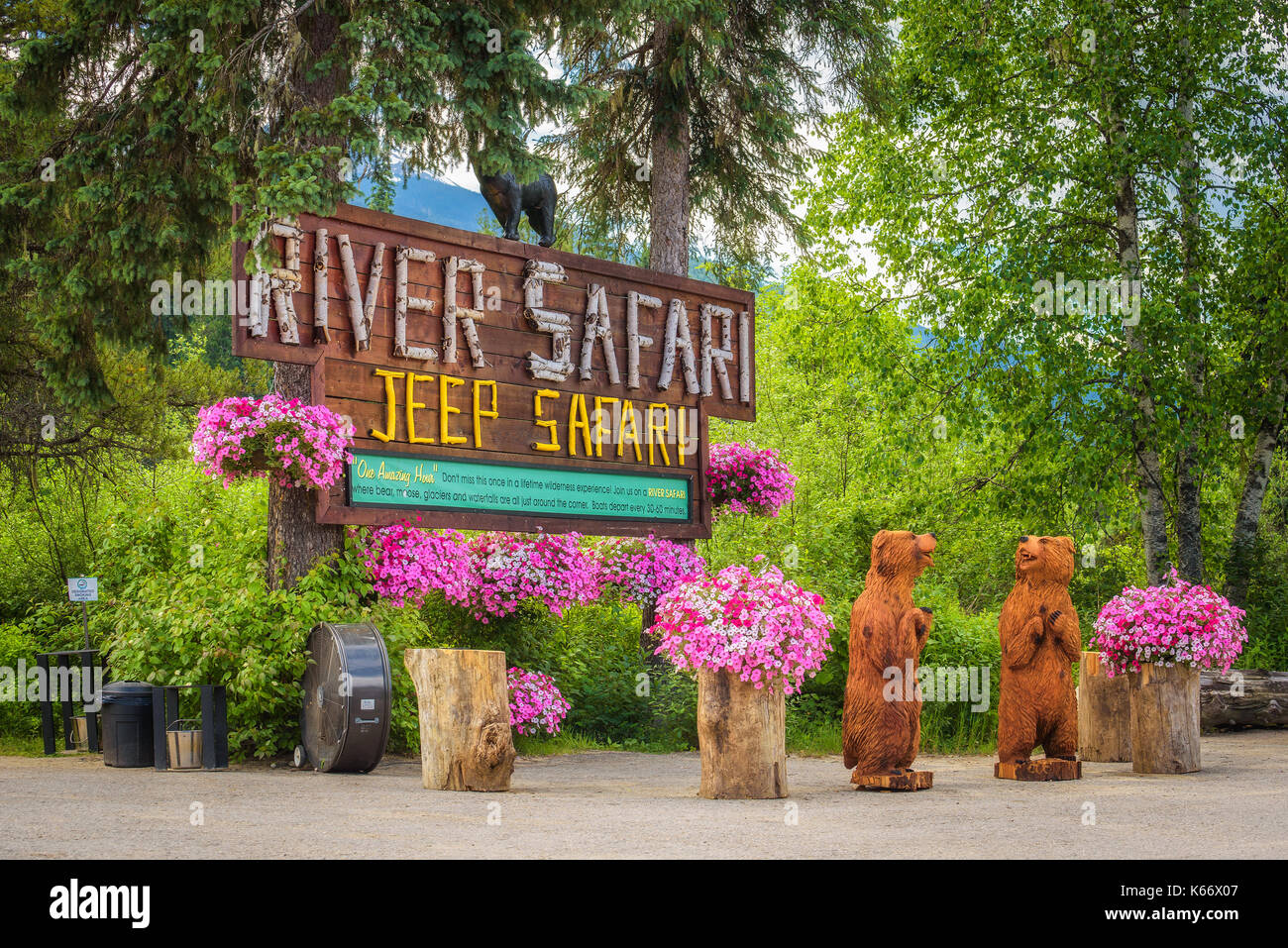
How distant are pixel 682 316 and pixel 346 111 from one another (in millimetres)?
4544

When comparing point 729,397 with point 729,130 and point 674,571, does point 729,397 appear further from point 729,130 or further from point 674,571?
point 729,130

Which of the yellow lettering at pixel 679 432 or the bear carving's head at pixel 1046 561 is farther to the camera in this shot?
the yellow lettering at pixel 679 432

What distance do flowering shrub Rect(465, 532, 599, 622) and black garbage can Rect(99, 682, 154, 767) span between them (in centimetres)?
321

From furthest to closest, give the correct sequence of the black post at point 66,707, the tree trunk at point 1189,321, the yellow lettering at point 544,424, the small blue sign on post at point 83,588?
the tree trunk at point 1189,321, the black post at point 66,707, the yellow lettering at point 544,424, the small blue sign on post at point 83,588

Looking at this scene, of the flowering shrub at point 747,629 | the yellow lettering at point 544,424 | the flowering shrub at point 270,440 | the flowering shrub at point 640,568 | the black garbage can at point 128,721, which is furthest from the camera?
the flowering shrub at point 640,568

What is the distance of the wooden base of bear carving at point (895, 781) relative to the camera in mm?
9719

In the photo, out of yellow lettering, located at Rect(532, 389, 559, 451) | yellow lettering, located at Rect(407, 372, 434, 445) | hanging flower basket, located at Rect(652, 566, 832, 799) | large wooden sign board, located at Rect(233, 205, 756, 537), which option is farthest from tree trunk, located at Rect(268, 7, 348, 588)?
hanging flower basket, located at Rect(652, 566, 832, 799)

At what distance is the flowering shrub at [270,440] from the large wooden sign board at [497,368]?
0.35 m

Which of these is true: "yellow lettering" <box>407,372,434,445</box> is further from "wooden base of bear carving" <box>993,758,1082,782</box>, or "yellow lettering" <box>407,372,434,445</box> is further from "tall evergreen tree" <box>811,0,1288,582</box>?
"tall evergreen tree" <box>811,0,1288,582</box>

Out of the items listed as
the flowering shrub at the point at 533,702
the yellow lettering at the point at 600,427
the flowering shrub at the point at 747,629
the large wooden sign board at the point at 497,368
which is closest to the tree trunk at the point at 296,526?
the large wooden sign board at the point at 497,368

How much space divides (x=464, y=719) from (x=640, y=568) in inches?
210

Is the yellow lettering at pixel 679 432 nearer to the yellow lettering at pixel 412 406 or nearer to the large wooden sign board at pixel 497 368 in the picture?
the large wooden sign board at pixel 497 368

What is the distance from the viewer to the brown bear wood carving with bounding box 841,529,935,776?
9672 millimetres

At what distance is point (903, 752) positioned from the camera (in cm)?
980
